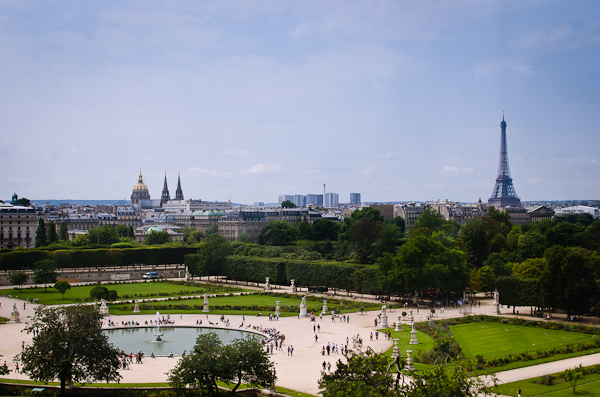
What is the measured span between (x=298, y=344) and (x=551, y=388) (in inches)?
654

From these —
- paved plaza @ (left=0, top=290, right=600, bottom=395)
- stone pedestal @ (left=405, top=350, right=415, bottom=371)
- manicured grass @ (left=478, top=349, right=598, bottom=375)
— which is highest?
stone pedestal @ (left=405, top=350, right=415, bottom=371)

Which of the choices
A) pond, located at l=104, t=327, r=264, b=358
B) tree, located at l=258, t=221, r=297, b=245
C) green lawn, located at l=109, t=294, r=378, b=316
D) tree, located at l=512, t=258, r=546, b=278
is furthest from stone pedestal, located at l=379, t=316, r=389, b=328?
tree, located at l=258, t=221, r=297, b=245

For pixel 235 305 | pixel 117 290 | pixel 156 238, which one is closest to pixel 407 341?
pixel 235 305

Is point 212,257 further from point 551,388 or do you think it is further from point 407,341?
point 551,388

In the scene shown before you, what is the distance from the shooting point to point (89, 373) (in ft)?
95.0

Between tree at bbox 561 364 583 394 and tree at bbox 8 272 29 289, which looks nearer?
tree at bbox 561 364 583 394

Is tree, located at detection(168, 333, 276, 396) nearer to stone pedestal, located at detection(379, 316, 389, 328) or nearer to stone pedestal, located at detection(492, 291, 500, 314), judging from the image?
stone pedestal, located at detection(379, 316, 389, 328)

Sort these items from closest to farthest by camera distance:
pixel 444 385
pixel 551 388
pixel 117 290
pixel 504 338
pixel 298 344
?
pixel 444 385, pixel 551 388, pixel 298 344, pixel 504 338, pixel 117 290

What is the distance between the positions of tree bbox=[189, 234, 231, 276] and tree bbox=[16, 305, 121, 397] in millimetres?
50697

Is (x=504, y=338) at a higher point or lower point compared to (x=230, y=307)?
higher

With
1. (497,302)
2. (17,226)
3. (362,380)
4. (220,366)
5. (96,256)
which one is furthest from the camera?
(17,226)

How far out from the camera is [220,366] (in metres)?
27.2

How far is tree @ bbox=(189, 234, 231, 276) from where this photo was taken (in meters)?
80.6

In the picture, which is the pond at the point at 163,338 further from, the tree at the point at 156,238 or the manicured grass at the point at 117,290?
the tree at the point at 156,238
